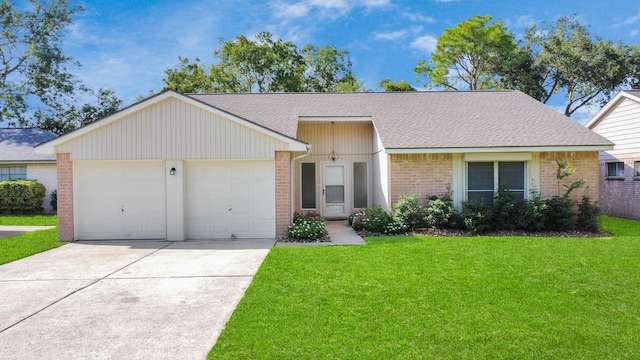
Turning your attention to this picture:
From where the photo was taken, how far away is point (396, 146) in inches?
449

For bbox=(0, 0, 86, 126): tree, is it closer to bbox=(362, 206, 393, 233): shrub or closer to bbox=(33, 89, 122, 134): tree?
bbox=(33, 89, 122, 134): tree

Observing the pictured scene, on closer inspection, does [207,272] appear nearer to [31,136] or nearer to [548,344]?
[548,344]

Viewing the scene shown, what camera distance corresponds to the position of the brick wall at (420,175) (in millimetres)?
11719

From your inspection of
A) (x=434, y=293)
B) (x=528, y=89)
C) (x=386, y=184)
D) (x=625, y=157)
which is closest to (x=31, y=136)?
(x=386, y=184)

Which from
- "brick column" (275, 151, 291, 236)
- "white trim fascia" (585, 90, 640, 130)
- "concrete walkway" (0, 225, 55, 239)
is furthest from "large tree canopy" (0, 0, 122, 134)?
"white trim fascia" (585, 90, 640, 130)

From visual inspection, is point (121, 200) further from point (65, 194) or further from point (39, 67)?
point (39, 67)

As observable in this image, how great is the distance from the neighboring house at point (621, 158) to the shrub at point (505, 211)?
245 inches

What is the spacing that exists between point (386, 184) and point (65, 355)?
9.65m

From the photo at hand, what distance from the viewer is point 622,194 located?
14648 mm

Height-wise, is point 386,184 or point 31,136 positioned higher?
point 31,136

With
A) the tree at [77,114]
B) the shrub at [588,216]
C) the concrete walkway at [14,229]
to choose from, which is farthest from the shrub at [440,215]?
the tree at [77,114]

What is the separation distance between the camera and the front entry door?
14.3 meters

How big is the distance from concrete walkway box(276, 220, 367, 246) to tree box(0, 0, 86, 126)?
2587cm

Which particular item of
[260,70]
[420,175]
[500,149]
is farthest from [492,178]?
[260,70]
